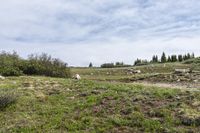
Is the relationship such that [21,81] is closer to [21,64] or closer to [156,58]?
[21,64]

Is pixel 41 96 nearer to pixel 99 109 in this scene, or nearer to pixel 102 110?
pixel 99 109

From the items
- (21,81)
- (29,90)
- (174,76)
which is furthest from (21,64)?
(174,76)

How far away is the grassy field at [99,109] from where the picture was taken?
12.5 metres

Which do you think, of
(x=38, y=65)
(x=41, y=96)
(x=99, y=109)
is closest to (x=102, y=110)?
(x=99, y=109)

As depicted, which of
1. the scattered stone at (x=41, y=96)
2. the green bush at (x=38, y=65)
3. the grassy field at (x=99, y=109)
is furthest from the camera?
the green bush at (x=38, y=65)

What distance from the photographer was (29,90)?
16922 millimetres

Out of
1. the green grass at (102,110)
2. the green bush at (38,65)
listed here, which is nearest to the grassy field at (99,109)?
the green grass at (102,110)

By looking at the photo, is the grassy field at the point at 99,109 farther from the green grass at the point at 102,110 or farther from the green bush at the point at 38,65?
the green bush at the point at 38,65

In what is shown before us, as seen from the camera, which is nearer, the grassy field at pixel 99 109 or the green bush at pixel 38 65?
the grassy field at pixel 99 109

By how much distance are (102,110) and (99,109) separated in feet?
0.58

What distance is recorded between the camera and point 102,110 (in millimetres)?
13820

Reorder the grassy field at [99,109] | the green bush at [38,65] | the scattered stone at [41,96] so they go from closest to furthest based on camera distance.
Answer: the grassy field at [99,109] < the scattered stone at [41,96] < the green bush at [38,65]

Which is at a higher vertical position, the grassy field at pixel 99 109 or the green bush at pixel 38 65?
the green bush at pixel 38 65

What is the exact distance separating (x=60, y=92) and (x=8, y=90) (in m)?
2.19
